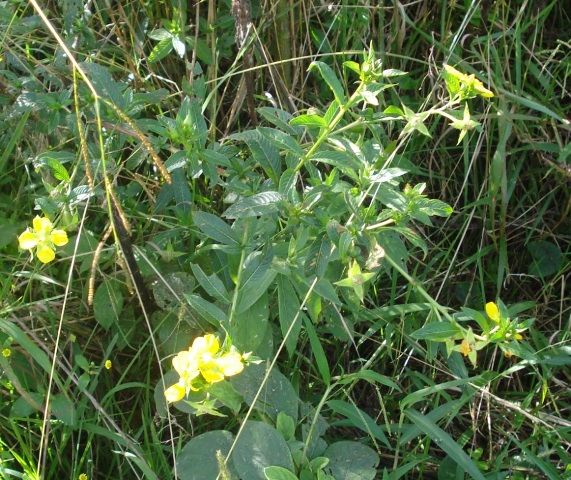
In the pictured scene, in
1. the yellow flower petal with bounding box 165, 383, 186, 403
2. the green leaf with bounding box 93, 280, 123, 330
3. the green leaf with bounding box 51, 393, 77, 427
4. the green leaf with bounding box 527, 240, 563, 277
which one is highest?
the yellow flower petal with bounding box 165, 383, 186, 403

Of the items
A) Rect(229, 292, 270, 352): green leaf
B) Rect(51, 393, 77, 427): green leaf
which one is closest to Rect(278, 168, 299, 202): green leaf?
Rect(229, 292, 270, 352): green leaf

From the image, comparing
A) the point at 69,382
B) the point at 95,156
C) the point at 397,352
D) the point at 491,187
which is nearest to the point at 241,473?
the point at 69,382

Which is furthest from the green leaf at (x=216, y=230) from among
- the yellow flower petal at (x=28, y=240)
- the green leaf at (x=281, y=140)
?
the yellow flower petal at (x=28, y=240)

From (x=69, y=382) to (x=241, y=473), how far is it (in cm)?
48

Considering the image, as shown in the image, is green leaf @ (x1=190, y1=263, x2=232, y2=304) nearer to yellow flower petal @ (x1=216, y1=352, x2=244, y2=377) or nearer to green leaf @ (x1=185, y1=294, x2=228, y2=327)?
green leaf @ (x1=185, y1=294, x2=228, y2=327)

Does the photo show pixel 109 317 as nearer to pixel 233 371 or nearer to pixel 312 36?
pixel 233 371

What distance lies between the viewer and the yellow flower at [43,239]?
1.34 metres

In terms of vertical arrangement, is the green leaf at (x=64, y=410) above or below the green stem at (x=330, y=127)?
below

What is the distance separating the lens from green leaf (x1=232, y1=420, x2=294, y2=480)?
4.63ft

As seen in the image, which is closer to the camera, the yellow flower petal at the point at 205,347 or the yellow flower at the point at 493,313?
the yellow flower petal at the point at 205,347

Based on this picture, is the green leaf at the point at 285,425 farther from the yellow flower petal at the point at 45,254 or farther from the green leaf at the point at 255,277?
the yellow flower petal at the point at 45,254

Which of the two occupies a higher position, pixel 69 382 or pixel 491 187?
pixel 491 187

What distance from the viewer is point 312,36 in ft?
6.90

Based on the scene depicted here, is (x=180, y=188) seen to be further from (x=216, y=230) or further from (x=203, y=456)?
(x=203, y=456)
